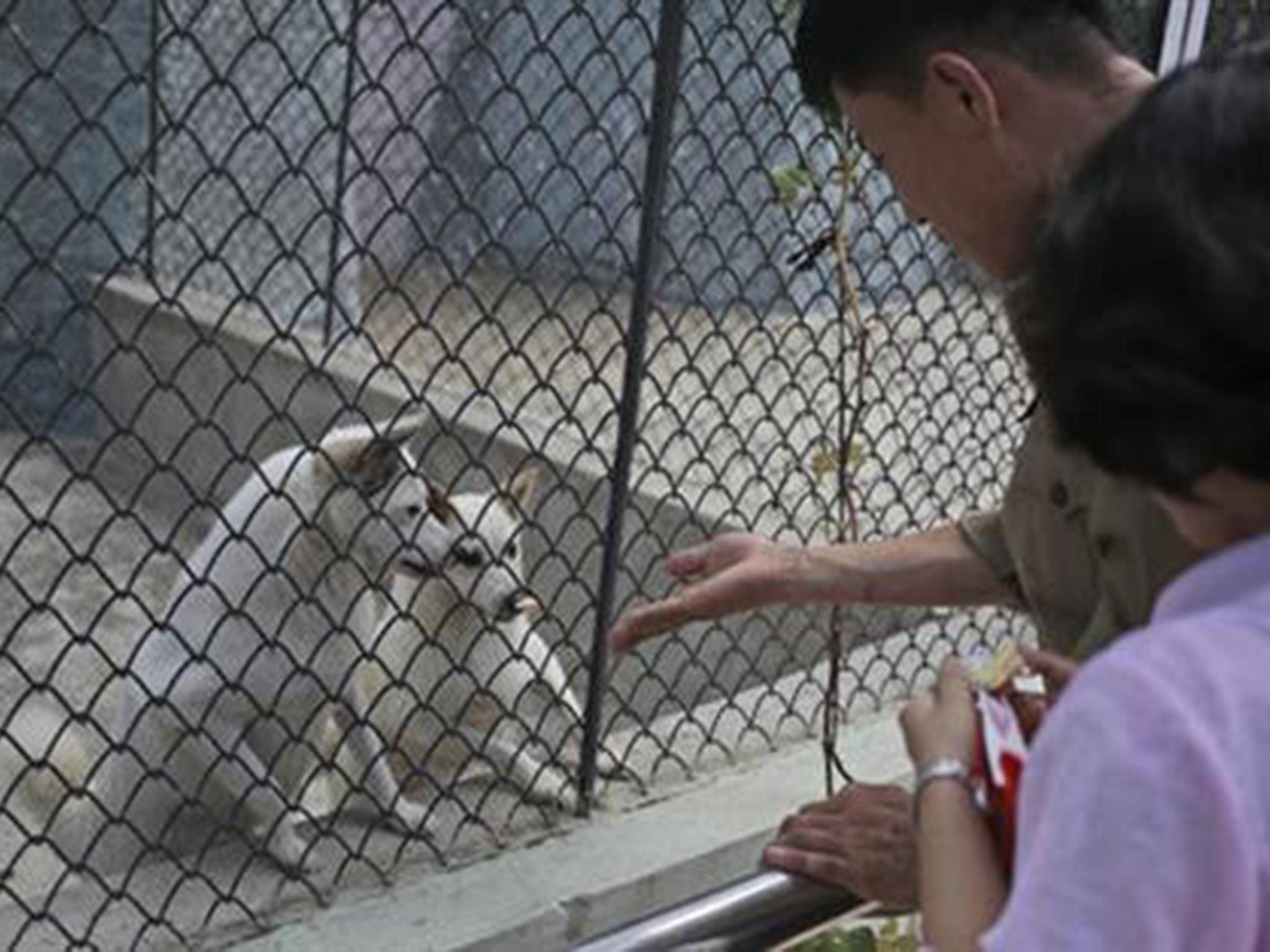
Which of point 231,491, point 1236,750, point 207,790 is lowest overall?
point 1236,750

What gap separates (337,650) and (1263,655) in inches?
97.5

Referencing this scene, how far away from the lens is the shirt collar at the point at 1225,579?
2.61 feet

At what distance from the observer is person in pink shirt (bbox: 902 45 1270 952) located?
0.73 metres

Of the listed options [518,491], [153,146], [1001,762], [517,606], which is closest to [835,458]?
[517,606]

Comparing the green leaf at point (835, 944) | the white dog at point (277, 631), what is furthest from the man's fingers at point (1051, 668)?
the white dog at point (277, 631)

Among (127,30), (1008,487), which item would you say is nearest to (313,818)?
(1008,487)

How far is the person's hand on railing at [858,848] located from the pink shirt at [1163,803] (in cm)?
43

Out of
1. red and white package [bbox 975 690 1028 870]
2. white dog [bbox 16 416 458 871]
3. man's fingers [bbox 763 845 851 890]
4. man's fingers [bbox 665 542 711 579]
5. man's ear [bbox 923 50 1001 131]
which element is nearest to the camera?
red and white package [bbox 975 690 1028 870]

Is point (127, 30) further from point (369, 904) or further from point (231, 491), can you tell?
point (369, 904)

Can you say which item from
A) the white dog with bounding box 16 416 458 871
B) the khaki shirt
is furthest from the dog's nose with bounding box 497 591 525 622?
the khaki shirt

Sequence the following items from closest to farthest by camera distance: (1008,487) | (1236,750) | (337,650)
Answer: (1236,750) → (1008,487) → (337,650)

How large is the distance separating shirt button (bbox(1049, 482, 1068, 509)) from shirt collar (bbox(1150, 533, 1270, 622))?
64 centimetres

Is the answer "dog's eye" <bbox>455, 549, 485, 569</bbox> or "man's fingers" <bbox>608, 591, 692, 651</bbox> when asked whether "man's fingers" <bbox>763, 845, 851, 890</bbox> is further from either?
"dog's eye" <bbox>455, 549, 485, 569</bbox>

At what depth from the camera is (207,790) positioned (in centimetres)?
312
